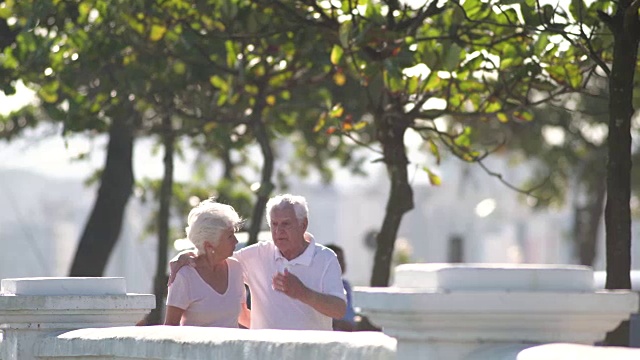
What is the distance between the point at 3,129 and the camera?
2066 cm

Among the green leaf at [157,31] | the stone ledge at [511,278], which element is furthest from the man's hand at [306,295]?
the green leaf at [157,31]

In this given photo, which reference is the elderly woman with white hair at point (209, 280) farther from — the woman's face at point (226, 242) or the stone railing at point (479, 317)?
the stone railing at point (479, 317)

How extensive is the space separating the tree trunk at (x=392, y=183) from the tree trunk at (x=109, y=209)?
5.47 m

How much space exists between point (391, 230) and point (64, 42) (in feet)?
10.6

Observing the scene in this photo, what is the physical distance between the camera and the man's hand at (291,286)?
7.82 m

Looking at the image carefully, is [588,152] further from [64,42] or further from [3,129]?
[64,42]

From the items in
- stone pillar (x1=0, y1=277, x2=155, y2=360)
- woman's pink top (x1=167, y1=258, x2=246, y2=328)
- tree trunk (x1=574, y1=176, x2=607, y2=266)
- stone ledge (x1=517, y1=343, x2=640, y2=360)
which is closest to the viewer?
stone ledge (x1=517, y1=343, x2=640, y2=360)

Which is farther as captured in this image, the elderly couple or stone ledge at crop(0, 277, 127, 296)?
the elderly couple

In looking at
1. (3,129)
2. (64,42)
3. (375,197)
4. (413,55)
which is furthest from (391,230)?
(375,197)

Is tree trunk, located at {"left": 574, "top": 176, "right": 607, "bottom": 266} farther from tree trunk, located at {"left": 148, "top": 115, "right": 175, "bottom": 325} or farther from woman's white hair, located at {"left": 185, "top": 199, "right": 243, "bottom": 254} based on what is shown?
woman's white hair, located at {"left": 185, "top": 199, "right": 243, "bottom": 254}

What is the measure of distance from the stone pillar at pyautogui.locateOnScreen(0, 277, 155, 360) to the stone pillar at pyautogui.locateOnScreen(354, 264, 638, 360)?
259 centimetres

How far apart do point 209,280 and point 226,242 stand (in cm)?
21

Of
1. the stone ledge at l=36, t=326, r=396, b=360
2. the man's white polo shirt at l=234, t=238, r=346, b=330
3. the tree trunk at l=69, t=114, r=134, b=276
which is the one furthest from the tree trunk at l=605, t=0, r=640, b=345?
the tree trunk at l=69, t=114, r=134, b=276

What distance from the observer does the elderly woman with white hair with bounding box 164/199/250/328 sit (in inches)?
316
